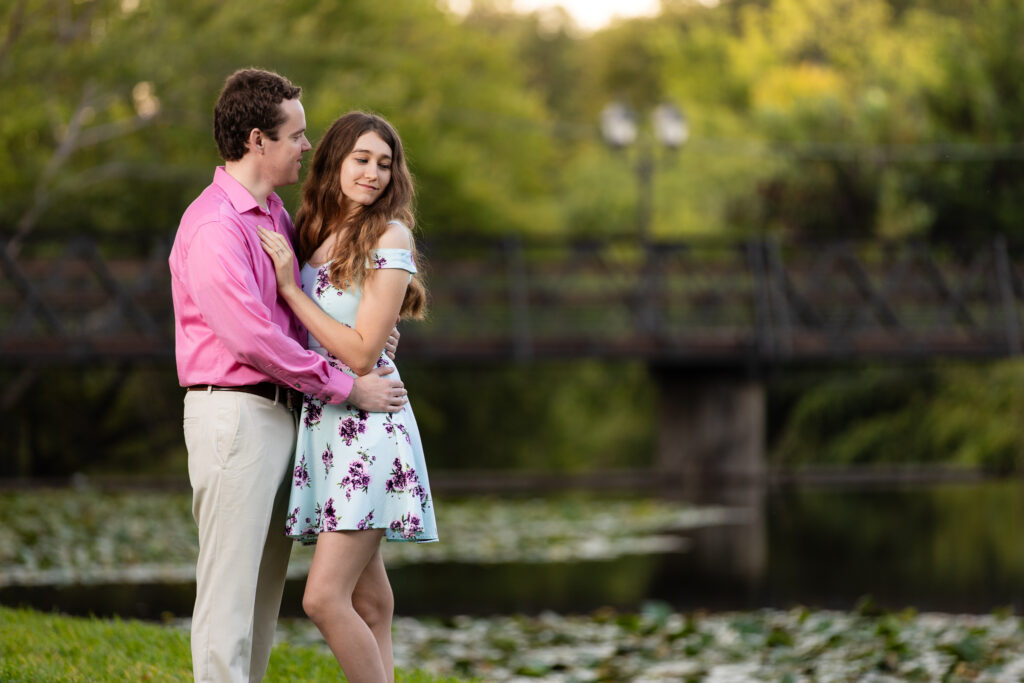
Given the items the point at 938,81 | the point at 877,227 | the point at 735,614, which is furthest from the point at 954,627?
the point at 938,81

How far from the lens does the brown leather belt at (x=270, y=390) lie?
14.3ft

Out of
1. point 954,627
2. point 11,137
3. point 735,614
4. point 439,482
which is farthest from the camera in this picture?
point 439,482

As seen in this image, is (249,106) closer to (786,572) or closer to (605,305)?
(786,572)

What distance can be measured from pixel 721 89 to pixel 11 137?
2954 cm

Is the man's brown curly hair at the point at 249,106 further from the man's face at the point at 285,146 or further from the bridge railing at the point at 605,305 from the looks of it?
the bridge railing at the point at 605,305

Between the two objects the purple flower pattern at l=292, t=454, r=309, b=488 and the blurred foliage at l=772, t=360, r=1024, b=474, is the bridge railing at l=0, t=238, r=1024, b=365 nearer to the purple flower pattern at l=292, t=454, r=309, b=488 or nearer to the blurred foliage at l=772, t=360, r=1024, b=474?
the blurred foliage at l=772, t=360, r=1024, b=474

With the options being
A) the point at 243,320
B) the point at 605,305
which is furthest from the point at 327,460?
the point at 605,305

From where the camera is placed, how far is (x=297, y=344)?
430 cm

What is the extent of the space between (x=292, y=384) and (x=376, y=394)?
9.9 inches

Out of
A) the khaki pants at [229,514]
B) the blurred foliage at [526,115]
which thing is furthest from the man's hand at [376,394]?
→ the blurred foliage at [526,115]

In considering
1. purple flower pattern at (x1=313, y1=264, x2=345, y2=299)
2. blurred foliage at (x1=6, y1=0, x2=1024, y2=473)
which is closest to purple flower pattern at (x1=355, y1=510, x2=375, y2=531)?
purple flower pattern at (x1=313, y1=264, x2=345, y2=299)

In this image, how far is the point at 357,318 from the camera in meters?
4.43

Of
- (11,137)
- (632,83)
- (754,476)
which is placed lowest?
(754,476)

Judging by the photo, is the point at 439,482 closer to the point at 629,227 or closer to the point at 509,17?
the point at 629,227
